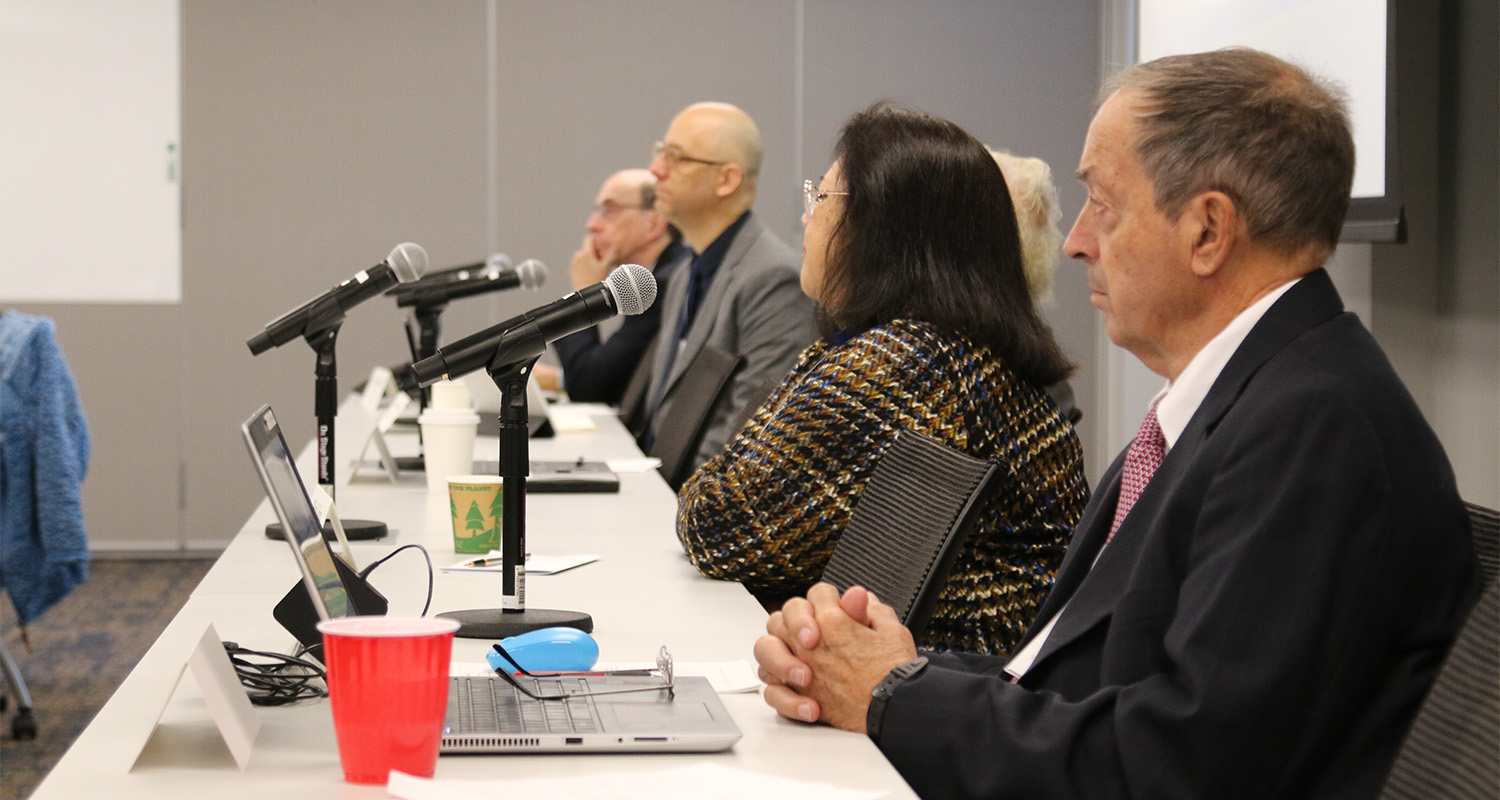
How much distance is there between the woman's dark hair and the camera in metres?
1.92

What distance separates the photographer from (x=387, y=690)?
0.98 m

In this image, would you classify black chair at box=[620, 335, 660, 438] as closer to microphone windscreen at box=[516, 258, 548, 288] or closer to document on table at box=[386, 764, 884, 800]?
microphone windscreen at box=[516, 258, 548, 288]

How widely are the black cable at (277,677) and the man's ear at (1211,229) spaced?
853 millimetres

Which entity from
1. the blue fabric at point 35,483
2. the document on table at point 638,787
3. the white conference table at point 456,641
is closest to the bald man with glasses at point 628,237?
the blue fabric at point 35,483

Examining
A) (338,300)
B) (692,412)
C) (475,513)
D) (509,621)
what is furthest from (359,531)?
(692,412)

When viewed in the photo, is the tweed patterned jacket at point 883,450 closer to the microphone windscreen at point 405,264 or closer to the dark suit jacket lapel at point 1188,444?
the dark suit jacket lapel at point 1188,444

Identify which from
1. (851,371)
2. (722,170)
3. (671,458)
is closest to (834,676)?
(851,371)

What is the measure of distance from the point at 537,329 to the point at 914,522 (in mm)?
522

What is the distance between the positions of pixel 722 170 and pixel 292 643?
2.92 meters

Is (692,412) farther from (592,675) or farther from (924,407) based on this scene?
(592,675)

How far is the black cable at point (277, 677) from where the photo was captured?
1.26 meters

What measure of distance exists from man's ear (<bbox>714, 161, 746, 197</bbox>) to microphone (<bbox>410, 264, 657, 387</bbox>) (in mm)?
2749

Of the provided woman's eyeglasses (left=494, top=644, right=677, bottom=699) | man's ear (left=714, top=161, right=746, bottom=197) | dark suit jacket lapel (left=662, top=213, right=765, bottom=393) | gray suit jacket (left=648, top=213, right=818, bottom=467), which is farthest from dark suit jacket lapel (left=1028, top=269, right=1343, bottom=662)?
man's ear (left=714, top=161, right=746, bottom=197)

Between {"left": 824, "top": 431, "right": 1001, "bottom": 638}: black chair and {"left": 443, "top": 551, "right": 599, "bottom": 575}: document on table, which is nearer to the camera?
{"left": 824, "top": 431, "right": 1001, "bottom": 638}: black chair
